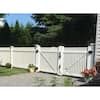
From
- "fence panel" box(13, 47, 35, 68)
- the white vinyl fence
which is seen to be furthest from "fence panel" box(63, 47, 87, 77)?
"fence panel" box(13, 47, 35, 68)

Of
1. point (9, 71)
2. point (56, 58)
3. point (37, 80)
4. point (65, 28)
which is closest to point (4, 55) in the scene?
point (9, 71)

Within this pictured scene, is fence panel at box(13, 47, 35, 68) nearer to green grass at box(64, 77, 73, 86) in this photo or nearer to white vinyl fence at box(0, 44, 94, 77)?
white vinyl fence at box(0, 44, 94, 77)

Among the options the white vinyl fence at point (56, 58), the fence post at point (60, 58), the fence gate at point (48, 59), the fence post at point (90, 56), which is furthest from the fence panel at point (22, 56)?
the fence post at point (90, 56)

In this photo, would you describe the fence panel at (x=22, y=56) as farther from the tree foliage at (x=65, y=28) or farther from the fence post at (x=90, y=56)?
the fence post at (x=90, y=56)

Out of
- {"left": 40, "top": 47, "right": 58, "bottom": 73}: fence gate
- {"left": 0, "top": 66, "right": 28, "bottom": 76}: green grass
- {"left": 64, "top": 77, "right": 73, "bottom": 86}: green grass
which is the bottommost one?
{"left": 64, "top": 77, "right": 73, "bottom": 86}: green grass

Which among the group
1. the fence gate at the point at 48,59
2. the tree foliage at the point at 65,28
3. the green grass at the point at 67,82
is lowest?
the green grass at the point at 67,82

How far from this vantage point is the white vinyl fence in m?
10.7

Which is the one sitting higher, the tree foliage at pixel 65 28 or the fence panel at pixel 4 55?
the tree foliage at pixel 65 28

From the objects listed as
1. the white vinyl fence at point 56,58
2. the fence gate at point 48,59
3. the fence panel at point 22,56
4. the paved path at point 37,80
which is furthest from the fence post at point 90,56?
the fence panel at point 22,56

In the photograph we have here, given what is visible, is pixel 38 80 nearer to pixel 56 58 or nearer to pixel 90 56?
pixel 56 58

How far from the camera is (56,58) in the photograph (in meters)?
10.7

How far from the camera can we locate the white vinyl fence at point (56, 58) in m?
10.7
